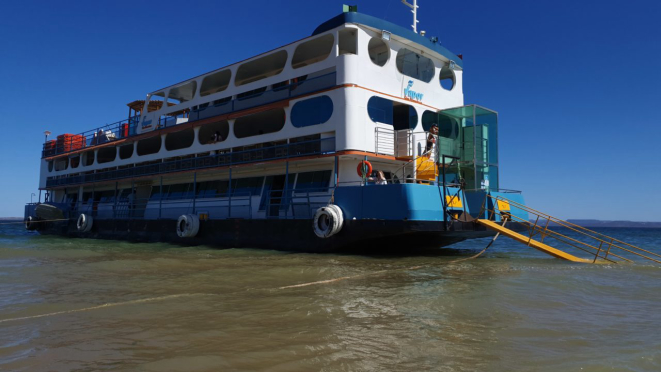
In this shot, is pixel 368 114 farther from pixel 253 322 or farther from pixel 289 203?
pixel 253 322

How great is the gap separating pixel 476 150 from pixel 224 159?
9.30m

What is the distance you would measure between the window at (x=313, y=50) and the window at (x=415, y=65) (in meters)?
2.53

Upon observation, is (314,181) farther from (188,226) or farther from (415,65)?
(415,65)

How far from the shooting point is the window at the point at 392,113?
552 inches

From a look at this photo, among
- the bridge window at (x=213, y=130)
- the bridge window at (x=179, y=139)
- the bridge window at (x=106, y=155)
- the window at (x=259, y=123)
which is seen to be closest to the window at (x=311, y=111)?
the window at (x=259, y=123)

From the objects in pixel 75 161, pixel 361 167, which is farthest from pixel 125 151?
pixel 361 167

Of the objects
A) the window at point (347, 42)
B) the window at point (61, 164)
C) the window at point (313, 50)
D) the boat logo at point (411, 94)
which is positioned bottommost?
the window at point (61, 164)

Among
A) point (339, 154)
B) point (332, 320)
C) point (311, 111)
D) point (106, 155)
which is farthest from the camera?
point (106, 155)

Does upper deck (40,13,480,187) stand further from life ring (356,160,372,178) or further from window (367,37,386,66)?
life ring (356,160,372,178)

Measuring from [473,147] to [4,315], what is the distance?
494 inches

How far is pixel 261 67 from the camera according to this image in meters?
18.4

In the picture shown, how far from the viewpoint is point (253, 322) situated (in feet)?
17.1

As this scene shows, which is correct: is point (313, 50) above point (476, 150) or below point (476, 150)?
above

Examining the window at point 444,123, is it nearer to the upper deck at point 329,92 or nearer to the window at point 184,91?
the upper deck at point 329,92
